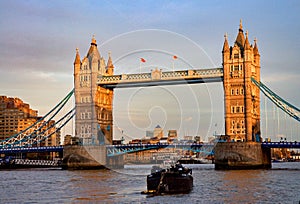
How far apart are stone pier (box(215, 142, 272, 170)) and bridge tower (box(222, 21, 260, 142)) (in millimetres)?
5465

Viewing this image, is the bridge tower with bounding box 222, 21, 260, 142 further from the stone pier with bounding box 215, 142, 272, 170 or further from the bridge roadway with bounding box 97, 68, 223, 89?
the stone pier with bounding box 215, 142, 272, 170

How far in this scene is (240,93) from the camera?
90.8 metres

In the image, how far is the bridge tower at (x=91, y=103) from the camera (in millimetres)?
99875

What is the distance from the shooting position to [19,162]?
126 metres

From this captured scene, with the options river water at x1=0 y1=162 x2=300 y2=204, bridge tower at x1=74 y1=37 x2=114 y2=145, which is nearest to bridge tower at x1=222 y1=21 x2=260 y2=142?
bridge tower at x1=74 y1=37 x2=114 y2=145

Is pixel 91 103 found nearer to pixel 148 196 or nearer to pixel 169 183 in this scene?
pixel 169 183

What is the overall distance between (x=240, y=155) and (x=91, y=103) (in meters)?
31.3

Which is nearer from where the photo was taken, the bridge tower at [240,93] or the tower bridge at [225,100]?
the tower bridge at [225,100]

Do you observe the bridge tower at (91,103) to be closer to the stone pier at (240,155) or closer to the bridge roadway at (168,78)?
the bridge roadway at (168,78)

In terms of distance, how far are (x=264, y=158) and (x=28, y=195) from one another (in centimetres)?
4954

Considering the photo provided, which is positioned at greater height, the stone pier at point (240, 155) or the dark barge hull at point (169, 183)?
the stone pier at point (240, 155)

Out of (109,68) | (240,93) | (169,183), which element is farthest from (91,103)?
(169,183)

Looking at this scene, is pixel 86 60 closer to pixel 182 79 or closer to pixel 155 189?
pixel 182 79

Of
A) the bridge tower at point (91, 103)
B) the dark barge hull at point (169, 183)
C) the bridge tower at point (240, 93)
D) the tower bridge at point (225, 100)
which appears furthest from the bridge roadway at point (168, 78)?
the dark barge hull at point (169, 183)
